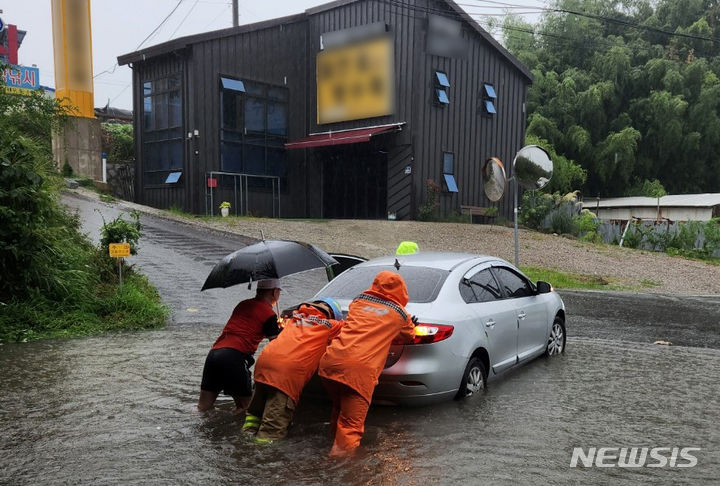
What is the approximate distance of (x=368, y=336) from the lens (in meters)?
4.64

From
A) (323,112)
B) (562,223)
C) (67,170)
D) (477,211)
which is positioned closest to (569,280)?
(562,223)

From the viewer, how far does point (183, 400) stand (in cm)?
586

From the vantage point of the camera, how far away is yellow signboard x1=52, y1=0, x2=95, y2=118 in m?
22.5

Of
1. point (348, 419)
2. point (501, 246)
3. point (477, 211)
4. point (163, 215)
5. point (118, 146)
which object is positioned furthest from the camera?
point (118, 146)

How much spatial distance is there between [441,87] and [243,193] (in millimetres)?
8429

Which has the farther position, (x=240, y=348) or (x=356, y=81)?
(x=356, y=81)

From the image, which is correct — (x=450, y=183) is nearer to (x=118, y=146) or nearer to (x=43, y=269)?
(x=118, y=146)

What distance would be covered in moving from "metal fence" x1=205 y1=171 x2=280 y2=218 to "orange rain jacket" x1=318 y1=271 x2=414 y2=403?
1760 cm

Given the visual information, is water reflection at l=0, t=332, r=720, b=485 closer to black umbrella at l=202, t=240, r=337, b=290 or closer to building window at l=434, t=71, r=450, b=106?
black umbrella at l=202, t=240, r=337, b=290

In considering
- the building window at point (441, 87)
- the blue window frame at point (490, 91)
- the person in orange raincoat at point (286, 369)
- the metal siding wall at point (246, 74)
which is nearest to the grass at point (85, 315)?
the person in orange raincoat at point (286, 369)

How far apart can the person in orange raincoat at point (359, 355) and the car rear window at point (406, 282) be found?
85cm

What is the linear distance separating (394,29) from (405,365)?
65.4ft

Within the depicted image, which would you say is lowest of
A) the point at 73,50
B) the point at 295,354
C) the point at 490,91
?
the point at 295,354

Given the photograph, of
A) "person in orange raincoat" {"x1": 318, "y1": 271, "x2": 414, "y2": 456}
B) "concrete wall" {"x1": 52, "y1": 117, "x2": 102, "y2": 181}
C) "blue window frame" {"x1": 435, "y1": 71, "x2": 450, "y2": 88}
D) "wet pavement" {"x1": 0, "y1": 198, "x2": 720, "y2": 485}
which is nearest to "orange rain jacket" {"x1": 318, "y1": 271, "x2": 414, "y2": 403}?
"person in orange raincoat" {"x1": 318, "y1": 271, "x2": 414, "y2": 456}
